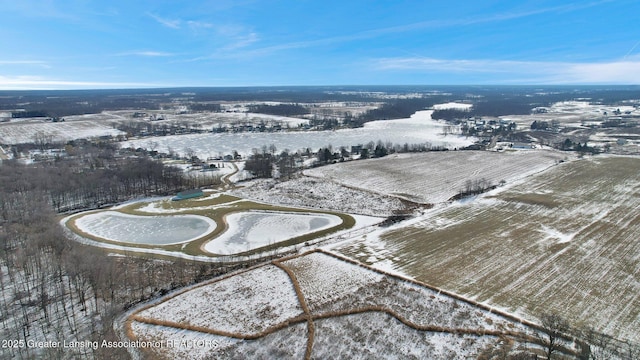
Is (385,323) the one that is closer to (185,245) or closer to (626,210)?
(185,245)

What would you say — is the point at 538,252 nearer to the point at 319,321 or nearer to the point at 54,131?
the point at 319,321

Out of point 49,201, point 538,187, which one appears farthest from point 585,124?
point 49,201

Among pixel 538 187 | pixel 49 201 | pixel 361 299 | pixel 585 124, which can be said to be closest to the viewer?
pixel 361 299

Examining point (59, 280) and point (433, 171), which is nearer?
point (59, 280)

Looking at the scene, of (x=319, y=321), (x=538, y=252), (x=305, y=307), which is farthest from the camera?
(x=538, y=252)

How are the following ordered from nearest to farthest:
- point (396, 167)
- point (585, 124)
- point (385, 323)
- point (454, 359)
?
point (454, 359), point (385, 323), point (396, 167), point (585, 124)

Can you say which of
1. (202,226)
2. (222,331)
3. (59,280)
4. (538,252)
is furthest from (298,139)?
(222,331)

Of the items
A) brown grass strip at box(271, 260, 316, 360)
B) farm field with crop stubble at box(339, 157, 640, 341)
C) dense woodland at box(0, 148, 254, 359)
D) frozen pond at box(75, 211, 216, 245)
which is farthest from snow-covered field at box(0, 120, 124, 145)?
farm field with crop stubble at box(339, 157, 640, 341)
